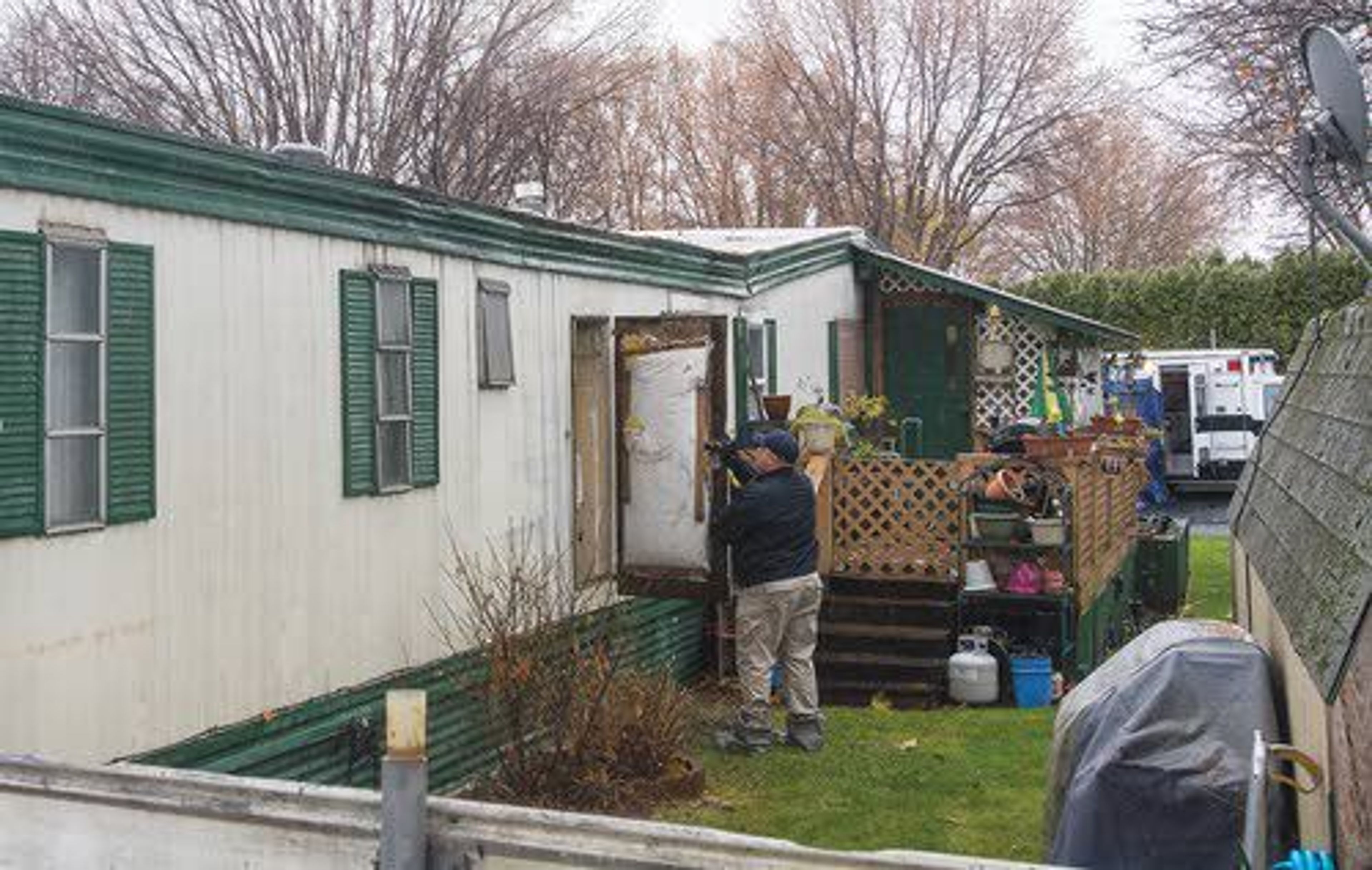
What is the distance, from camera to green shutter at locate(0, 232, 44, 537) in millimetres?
5152

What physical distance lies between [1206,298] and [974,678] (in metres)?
20.8

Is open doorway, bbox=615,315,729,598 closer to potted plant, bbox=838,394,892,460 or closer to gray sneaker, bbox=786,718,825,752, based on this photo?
gray sneaker, bbox=786,718,825,752

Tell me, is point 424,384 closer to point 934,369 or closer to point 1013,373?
point 934,369

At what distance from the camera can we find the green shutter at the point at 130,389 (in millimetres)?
5645

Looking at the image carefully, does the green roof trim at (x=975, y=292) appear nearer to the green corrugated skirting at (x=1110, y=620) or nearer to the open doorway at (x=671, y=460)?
the green corrugated skirting at (x=1110, y=620)

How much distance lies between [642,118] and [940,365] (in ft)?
60.0

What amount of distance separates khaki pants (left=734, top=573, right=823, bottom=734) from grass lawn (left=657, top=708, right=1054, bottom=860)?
29cm

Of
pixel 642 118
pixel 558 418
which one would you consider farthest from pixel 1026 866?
pixel 642 118

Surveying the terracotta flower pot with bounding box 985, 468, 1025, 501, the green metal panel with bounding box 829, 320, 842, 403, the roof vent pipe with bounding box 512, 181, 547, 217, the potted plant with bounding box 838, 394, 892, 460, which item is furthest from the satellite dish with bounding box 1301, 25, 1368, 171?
the green metal panel with bounding box 829, 320, 842, 403

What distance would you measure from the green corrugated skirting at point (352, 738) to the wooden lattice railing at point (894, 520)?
7.33 ft

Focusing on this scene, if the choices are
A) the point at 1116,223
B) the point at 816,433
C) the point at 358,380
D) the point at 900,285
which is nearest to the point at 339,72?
the point at 900,285

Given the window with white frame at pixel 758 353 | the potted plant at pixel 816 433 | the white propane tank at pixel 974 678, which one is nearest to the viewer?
the white propane tank at pixel 974 678

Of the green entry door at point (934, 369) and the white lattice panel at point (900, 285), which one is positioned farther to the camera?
the green entry door at point (934, 369)

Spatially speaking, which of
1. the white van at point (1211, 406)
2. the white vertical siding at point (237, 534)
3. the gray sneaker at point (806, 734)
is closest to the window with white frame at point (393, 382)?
the white vertical siding at point (237, 534)
